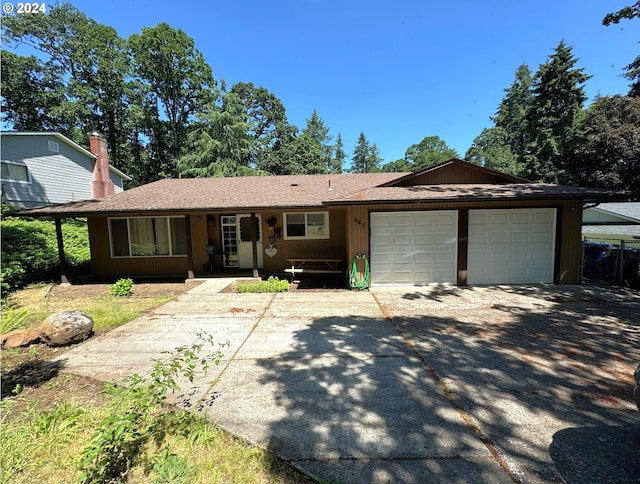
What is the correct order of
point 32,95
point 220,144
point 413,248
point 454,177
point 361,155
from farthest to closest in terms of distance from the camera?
point 361,155, point 32,95, point 220,144, point 454,177, point 413,248

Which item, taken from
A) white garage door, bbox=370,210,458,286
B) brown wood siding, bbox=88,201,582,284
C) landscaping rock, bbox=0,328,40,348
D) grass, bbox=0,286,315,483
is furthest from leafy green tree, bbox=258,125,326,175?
grass, bbox=0,286,315,483

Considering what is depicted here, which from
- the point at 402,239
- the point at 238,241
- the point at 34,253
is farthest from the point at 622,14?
the point at 34,253

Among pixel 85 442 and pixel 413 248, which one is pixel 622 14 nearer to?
pixel 413 248

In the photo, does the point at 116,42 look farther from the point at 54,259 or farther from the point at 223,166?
the point at 54,259

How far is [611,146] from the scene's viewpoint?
1817 centimetres

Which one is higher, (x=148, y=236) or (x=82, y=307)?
(x=148, y=236)

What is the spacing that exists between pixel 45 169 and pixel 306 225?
14249 mm

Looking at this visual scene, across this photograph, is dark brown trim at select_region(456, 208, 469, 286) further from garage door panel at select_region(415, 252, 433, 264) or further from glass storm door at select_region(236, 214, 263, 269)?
glass storm door at select_region(236, 214, 263, 269)

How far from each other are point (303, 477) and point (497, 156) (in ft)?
135

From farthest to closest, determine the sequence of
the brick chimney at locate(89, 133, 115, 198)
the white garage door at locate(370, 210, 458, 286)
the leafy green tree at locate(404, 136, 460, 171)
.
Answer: the leafy green tree at locate(404, 136, 460, 171)
the brick chimney at locate(89, 133, 115, 198)
the white garage door at locate(370, 210, 458, 286)

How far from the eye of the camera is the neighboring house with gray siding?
12973 millimetres

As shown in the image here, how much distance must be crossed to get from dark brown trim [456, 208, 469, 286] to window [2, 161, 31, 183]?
18.5 metres

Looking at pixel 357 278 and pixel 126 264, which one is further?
pixel 126 264

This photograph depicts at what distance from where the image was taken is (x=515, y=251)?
25.3ft
